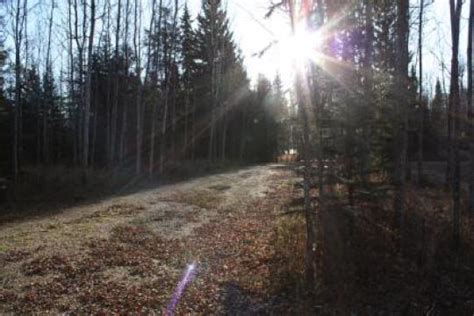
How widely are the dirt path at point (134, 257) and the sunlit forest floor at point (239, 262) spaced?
0.08 ft

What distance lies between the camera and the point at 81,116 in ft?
97.7

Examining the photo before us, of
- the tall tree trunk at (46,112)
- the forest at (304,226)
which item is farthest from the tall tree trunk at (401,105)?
the tall tree trunk at (46,112)

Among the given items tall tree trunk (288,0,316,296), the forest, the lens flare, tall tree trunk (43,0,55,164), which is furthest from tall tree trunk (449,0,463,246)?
tall tree trunk (43,0,55,164)

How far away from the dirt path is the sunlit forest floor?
2 cm

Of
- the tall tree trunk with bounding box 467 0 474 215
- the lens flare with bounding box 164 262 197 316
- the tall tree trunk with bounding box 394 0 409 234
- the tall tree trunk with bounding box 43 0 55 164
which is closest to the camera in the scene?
the lens flare with bounding box 164 262 197 316

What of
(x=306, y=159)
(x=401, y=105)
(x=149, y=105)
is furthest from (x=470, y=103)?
(x=149, y=105)

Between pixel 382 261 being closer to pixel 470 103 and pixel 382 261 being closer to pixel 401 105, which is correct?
pixel 401 105

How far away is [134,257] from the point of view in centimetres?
927

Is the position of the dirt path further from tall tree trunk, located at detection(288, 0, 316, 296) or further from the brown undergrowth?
the brown undergrowth

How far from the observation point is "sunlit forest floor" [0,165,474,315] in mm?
7020

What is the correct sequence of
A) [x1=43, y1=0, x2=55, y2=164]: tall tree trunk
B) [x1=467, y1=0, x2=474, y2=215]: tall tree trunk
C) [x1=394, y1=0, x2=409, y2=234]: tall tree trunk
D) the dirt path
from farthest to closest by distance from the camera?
[x1=43, y1=0, x2=55, y2=164]: tall tree trunk
[x1=467, y1=0, x2=474, y2=215]: tall tree trunk
[x1=394, y1=0, x2=409, y2=234]: tall tree trunk
the dirt path

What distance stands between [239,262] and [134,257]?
2142 millimetres

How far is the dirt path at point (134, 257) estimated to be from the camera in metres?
6.94

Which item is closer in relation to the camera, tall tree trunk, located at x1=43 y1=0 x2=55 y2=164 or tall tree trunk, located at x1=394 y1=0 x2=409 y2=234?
tall tree trunk, located at x1=394 y1=0 x2=409 y2=234
